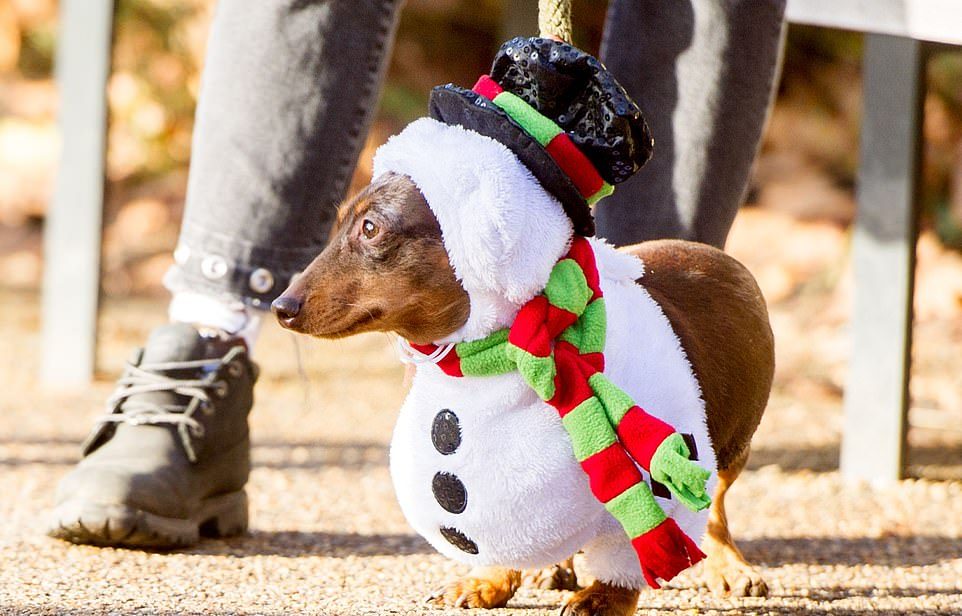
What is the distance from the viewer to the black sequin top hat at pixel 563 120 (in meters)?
1.42

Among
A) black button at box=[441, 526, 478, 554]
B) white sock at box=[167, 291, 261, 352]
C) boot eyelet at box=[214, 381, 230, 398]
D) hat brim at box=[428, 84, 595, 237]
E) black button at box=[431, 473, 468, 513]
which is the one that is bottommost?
boot eyelet at box=[214, 381, 230, 398]

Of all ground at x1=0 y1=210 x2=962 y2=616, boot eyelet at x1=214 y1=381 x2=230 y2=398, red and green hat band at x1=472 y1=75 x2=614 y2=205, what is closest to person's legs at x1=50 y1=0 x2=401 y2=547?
boot eyelet at x1=214 y1=381 x2=230 y2=398

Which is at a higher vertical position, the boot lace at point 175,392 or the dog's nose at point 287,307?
the dog's nose at point 287,307

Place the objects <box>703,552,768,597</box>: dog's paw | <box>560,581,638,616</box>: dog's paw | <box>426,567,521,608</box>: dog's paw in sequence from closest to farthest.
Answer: <box>560,581,638,616</box>: dog's paw
<box>426,567,521,608</box>: dog's paw
<box>703,552,768,597</box>: dog's paw

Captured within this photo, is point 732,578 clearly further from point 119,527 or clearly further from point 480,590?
point 119,527

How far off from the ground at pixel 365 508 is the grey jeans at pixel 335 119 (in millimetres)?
226

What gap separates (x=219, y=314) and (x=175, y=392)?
5.6 inches

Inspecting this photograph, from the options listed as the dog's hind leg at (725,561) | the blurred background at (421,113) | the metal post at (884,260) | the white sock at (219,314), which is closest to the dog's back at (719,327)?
the dog's hind leg at (725,561)

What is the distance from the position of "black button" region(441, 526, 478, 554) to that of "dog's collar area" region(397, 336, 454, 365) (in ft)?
0.62

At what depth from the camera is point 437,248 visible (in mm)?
1418

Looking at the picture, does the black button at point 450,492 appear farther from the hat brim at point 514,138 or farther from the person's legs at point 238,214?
the person's legs at point 238,214

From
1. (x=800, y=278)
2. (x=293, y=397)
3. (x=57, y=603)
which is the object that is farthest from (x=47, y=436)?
(x=800, y=278)

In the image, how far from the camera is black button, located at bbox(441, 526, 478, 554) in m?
1.45

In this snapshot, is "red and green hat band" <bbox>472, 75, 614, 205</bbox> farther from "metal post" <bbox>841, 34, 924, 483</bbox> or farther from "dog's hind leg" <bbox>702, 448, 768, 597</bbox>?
"metal post" <bbox>841, 34, 924, 483</bbox>
